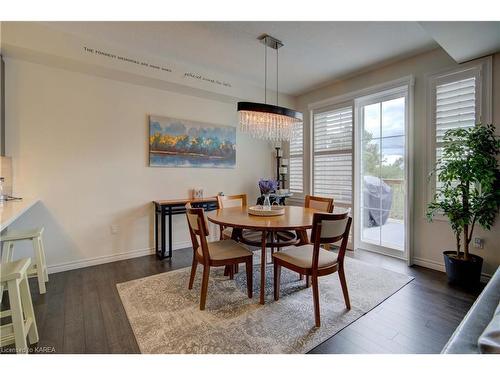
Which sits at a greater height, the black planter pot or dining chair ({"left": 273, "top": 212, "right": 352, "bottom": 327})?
dining chair ({"left": 273, "top": 212, "right": 352, "bottom": 327})

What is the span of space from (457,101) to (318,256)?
2.59 meters

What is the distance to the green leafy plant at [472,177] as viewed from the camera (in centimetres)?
236

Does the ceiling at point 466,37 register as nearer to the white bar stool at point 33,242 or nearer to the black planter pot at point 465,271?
the black planter pot at point 465,271

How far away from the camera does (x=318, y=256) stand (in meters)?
1.88

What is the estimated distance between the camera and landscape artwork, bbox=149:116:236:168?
3.53 metres

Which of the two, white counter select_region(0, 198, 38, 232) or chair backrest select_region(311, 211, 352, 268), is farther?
chair backrest select_region(311, 211, 352, 268)

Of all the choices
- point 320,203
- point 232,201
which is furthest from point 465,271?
point 232,201

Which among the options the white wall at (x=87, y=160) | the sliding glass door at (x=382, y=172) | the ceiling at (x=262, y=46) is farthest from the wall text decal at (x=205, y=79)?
the sliding glass door at (x=382, y=172)

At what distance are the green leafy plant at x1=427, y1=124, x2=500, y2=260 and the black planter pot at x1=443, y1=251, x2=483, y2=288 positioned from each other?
0.31 ft

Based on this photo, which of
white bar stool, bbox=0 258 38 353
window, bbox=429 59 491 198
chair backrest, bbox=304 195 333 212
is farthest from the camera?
chair backrest, bbox=304 195 333 212

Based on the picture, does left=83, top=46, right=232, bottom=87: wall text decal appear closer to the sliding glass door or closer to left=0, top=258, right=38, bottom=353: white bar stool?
the sliding glass door

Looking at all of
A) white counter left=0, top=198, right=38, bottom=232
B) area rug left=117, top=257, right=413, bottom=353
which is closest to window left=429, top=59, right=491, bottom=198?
area rug left=117, top=257, right=413, bottom=353
